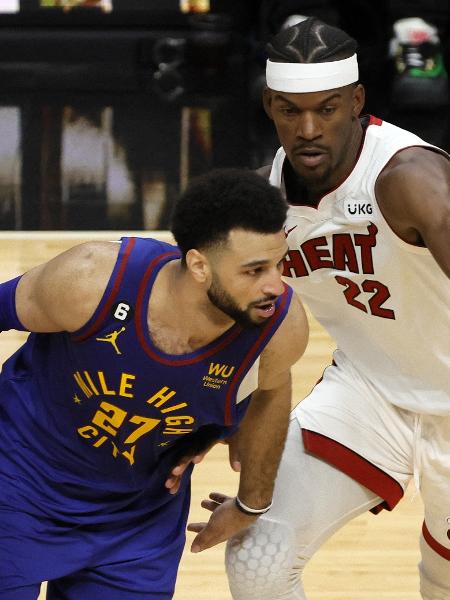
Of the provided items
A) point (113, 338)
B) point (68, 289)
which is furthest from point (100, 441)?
point (68, 289)

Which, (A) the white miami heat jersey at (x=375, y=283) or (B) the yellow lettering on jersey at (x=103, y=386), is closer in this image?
(B) the yellow lettering on jersey at (x=103, y=386)

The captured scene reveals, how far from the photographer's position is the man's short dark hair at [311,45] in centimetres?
351

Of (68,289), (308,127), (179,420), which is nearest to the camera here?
(68,289)

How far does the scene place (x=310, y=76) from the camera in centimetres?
343

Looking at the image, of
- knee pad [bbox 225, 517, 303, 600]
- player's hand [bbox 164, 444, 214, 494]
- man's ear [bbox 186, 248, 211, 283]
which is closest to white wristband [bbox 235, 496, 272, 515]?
knee pad [bbox 225, 517, 303, 600]

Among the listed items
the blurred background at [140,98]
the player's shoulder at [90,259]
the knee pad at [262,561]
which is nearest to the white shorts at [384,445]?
the knee pad at [262,561]

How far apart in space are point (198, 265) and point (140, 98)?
26.5 feet

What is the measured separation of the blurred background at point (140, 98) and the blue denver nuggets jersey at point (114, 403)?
4.39 metres

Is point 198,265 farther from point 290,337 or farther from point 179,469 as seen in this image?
point 179,469

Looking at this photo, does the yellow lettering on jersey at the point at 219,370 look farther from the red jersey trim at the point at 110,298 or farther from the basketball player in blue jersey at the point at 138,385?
the red jersey trim at the point at 110,298

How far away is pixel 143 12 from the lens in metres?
11.4

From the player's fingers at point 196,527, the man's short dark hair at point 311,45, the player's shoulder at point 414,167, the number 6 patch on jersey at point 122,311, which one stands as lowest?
the player's fingers at point 196,527

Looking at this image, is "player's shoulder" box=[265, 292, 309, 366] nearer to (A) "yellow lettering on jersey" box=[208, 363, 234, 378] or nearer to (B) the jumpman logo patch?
(A) "yellow lettering on jersey" box=[208, 363, 234, 378]

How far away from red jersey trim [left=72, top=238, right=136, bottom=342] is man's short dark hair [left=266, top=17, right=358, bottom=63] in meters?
0.84
